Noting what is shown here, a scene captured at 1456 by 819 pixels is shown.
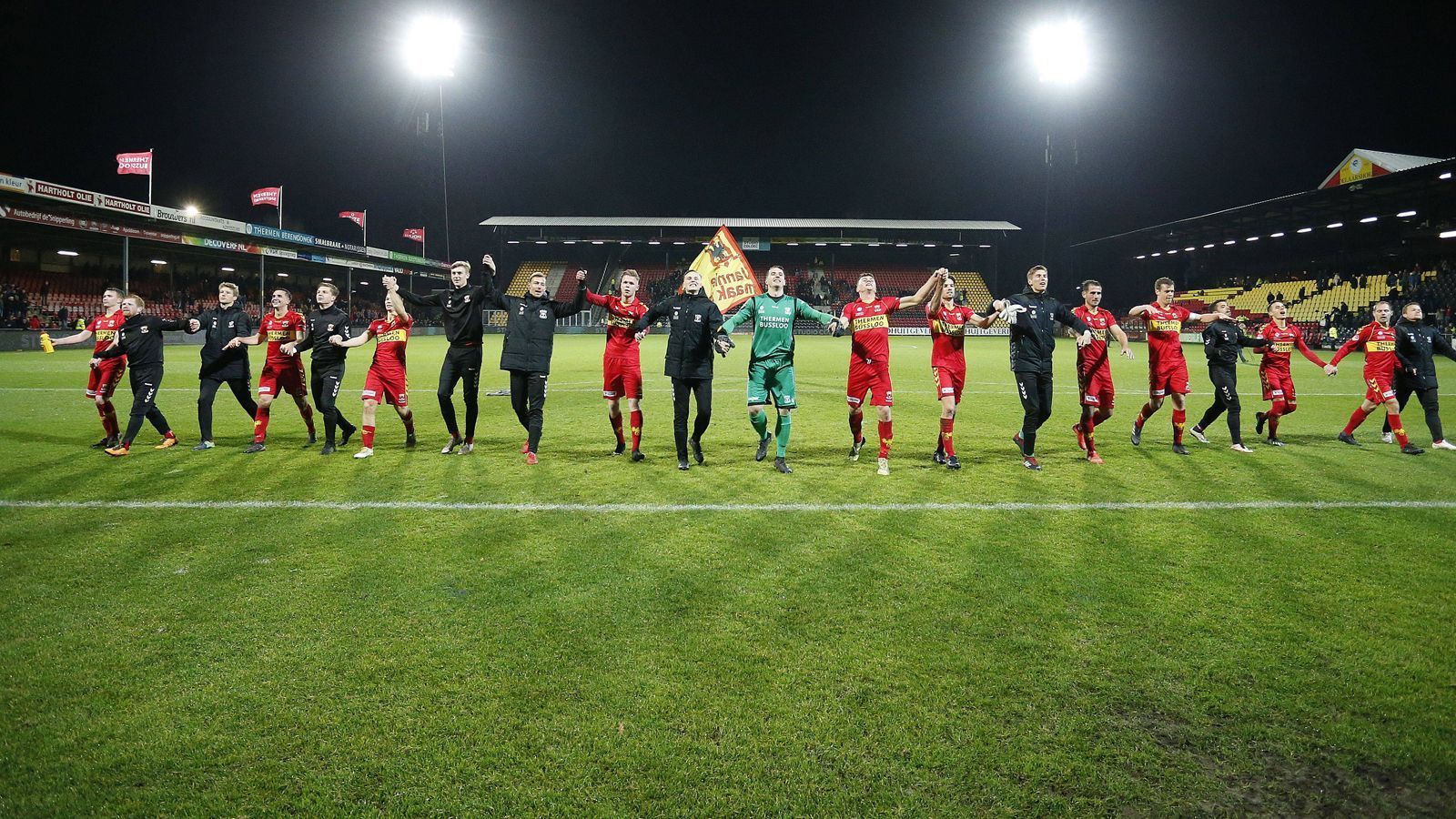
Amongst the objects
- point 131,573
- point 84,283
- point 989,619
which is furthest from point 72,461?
point 84,283

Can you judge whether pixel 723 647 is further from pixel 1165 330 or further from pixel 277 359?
pixel 1165 330

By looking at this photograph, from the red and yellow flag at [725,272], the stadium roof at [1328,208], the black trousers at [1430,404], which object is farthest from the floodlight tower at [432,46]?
Result: the stadium roof at [1328,208]

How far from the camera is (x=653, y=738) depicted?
9.03 ft

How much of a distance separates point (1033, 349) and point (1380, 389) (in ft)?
18.2

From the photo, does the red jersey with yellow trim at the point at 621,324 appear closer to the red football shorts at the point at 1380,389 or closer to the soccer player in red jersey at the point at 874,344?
the soccer player in red jersey at the point at 874,344

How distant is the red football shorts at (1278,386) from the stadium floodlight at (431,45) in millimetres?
31178

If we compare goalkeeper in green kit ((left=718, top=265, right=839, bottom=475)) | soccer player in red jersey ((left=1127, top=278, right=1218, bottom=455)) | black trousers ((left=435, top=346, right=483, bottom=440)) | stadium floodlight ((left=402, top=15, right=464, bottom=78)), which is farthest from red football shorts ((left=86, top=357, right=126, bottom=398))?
stadium floodlight ((left=402, top=15, right=464, bottom=78))

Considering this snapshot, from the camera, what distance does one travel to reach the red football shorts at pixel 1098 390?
8.83 m

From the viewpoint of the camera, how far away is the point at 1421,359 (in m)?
9.42

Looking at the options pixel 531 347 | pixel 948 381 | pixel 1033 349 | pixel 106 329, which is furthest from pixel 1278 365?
pixel 106 329

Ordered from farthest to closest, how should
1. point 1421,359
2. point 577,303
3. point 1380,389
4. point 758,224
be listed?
point 758,224 → point 1380,389 → point 1421,359 → point 577,303

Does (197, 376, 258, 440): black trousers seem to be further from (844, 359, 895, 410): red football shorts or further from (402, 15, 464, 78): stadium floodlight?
(402, 15, 464, 78): stadium floodlight

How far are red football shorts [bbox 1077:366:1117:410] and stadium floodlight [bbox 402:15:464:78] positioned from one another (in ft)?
98.9

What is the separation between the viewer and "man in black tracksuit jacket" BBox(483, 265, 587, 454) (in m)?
8.59
